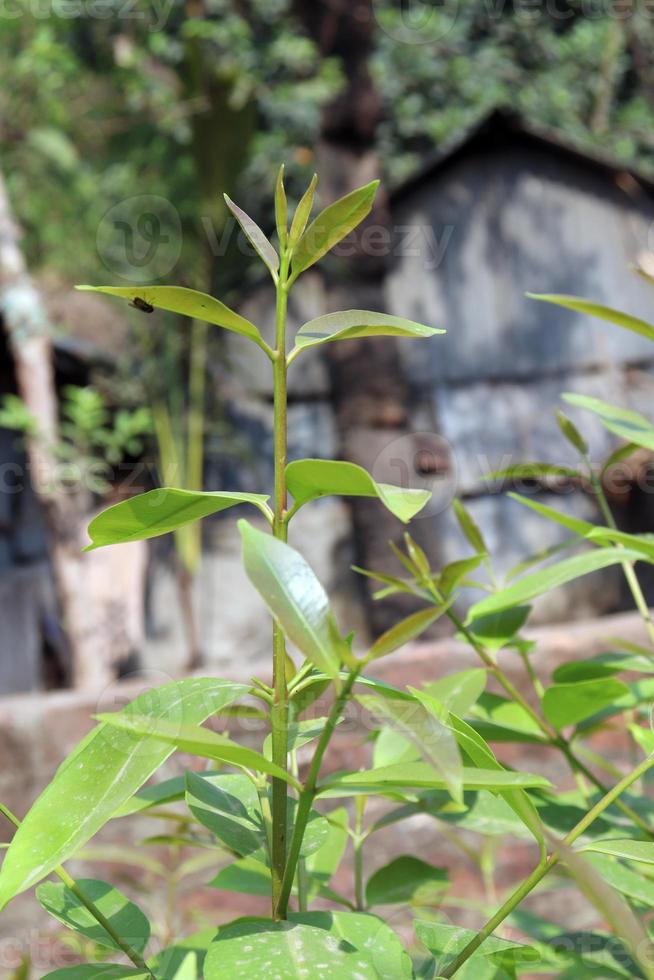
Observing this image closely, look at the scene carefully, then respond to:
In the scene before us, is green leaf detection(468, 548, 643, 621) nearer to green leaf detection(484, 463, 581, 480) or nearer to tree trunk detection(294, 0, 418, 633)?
green leaf detection(484, 463, 581, 480)

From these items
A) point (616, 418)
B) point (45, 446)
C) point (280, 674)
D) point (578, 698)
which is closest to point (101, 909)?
point (280, 674)

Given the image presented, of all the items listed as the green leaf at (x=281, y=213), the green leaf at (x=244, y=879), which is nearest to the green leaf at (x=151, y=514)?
the green leaf at (x=281, y=213)

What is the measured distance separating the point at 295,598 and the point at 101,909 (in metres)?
0.21

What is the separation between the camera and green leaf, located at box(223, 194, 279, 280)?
0.38 metres

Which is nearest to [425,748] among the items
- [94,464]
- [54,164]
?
[94,464]

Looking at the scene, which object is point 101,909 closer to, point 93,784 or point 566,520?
point 93,784

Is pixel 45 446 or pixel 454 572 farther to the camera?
pixel 45 446

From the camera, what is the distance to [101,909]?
1.37ft

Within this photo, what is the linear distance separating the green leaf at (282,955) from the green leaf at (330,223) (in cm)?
24

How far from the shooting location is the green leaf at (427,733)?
0.27 meters

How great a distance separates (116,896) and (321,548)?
3.65m

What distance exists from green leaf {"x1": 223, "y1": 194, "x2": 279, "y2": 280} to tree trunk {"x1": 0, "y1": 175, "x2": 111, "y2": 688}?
2.91 meters

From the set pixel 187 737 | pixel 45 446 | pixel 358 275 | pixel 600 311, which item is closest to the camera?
pixel 187 737

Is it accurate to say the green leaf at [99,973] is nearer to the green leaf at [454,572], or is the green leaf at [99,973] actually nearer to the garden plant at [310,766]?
the garden plant at [310,766]
